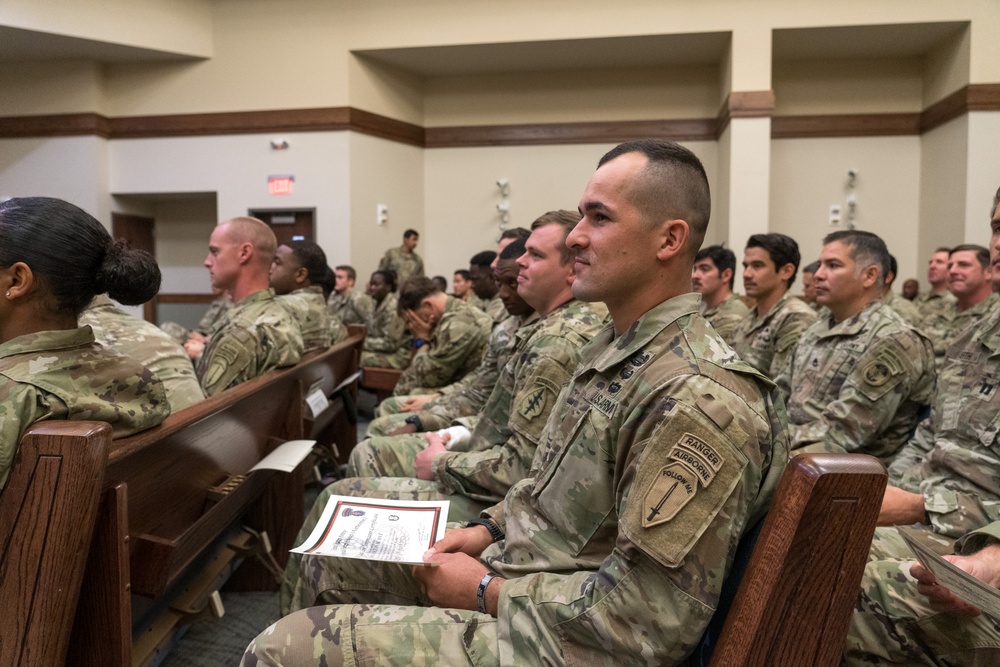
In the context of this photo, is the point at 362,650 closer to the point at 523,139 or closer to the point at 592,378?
the point at 592,378

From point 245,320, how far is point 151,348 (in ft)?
1.66

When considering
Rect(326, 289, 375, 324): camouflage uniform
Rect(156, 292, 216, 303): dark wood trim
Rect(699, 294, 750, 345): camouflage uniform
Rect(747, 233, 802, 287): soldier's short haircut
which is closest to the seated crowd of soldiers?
Rect(747, 233, 802, 287): soldier's short haircut

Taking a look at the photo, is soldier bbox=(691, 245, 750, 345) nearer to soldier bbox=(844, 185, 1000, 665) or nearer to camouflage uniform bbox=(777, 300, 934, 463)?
camouflage uniform bbox=(777, 300, 934, 463)

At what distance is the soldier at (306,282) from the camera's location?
3.69 metres

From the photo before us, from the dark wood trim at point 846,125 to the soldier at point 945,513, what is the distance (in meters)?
7.04

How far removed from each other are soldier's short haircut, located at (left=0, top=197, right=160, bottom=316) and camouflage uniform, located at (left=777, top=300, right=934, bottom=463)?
6.48 feet

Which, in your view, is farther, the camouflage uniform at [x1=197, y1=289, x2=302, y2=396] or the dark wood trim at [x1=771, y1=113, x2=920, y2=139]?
the dark wood trim at [x1=771, y1=113, x2=920, y2=139]

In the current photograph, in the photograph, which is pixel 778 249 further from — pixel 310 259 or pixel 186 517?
pixel 186 517

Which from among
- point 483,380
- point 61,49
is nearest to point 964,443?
point 483,380

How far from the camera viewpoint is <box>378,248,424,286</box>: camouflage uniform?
7785mm

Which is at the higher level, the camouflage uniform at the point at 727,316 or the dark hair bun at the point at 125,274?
the dark hair bun at the point at 125,274

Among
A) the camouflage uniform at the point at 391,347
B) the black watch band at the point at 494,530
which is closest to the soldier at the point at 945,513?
the black watch band at the point at 494,530

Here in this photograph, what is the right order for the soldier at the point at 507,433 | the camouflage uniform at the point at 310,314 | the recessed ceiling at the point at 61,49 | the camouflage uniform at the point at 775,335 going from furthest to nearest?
the recessed ceiling at the point at 61,49
the camouflage uniform at the point at 310,314
the camouflage uniform at the point at 775,335
the soldier at the point at 507,433

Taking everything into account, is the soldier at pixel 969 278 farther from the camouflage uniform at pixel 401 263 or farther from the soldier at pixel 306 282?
the camouflage uniform at pixel 401 263
